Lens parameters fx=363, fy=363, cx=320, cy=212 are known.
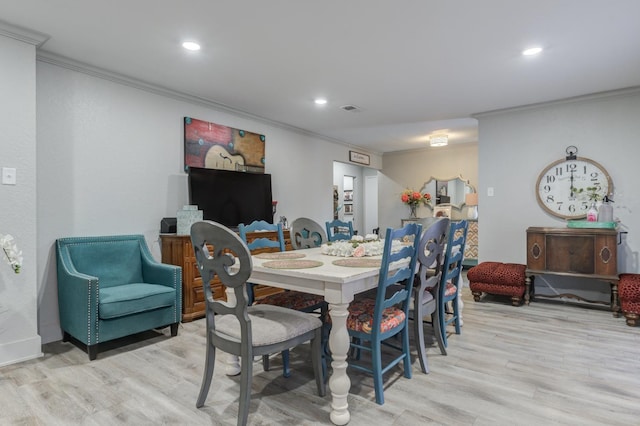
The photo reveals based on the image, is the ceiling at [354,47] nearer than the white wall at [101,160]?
Yes

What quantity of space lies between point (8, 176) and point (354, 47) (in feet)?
9.00

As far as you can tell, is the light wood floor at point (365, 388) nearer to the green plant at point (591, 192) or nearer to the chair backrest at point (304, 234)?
the chair backrest at point (304, 234)

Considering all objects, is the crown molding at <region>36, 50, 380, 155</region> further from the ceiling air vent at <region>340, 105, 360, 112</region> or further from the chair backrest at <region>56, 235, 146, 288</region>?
the chair backrest at <region>56, 235, 146, 288</region>

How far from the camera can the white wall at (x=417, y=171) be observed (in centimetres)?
706

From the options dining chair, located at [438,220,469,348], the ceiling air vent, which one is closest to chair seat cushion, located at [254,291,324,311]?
dining chair, located at [438,220,469,348]

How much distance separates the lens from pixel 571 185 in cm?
432

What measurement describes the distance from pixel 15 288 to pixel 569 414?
3.64 m

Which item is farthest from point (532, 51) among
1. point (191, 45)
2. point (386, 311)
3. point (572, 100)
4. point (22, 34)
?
point (22, 34)

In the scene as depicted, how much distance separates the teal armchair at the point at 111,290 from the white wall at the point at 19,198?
0.83 feet

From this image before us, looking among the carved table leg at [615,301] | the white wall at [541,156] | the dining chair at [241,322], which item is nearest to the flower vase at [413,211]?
the white wall at [541,156]

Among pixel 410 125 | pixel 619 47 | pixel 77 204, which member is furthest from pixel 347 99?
pixel 77 204

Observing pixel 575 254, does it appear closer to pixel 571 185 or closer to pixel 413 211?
pixel 571 185

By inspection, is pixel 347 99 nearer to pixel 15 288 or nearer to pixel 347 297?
pixel 347 297

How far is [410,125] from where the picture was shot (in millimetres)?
5562
